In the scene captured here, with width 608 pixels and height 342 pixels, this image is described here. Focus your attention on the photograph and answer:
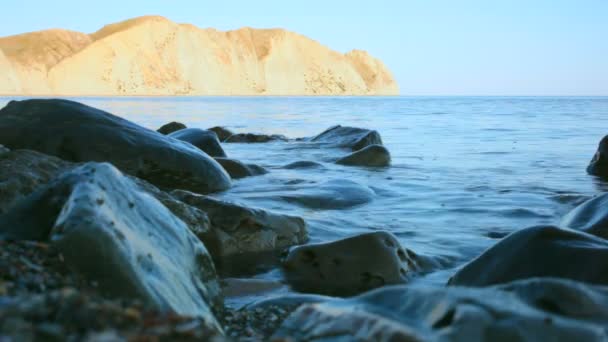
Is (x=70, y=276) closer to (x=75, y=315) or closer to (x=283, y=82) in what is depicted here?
(x=75, y=315)

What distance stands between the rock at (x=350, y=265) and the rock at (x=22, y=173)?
57.5 inches

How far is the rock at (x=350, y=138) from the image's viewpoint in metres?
11.9

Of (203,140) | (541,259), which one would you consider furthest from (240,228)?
(203,140)

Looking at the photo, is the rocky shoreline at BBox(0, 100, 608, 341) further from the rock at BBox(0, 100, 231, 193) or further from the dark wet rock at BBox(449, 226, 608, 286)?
the rock at BBox(0, 100, 231, 193)

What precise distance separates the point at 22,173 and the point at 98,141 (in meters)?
2.03

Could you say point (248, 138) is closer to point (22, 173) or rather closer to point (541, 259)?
point (22, 173)

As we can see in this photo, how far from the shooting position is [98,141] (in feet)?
18.5

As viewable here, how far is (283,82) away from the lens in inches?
4156

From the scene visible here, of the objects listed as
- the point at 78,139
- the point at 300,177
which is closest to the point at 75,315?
the point at 78,139

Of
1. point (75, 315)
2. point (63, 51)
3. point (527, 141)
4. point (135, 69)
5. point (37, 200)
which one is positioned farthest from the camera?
point (63, 51)

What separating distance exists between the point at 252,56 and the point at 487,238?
9976 centimetres

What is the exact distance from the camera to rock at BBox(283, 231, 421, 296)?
3471 mm

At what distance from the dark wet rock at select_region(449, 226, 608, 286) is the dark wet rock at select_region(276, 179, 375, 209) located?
2.66 metres

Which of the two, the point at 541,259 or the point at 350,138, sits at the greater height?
the point at 541,259
